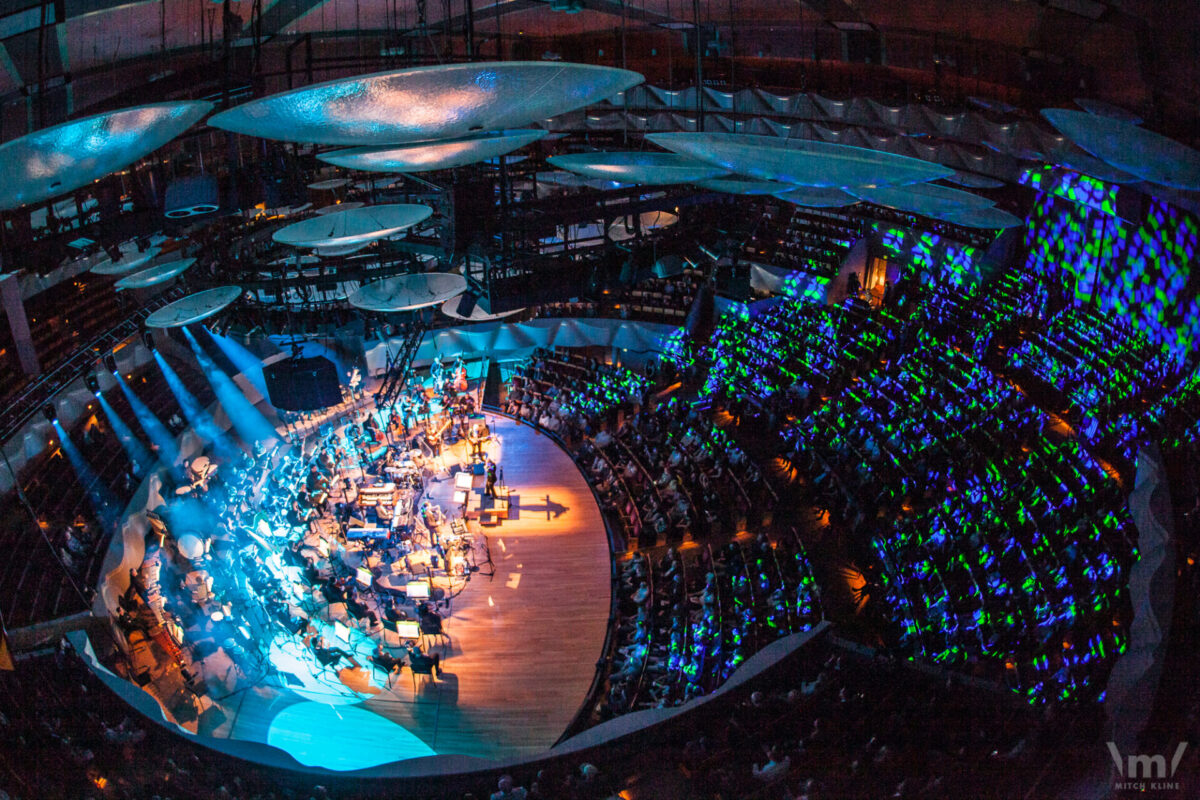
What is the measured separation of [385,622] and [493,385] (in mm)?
10551

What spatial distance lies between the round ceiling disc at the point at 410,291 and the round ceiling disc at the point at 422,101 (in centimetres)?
506

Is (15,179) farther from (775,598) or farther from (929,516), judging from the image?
(929,516)

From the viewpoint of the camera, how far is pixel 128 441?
14.9m

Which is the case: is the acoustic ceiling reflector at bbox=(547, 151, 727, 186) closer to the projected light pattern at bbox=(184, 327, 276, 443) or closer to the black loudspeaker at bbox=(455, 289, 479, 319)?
the black loudspeaker at bbox=(455, 289, 479, 319)

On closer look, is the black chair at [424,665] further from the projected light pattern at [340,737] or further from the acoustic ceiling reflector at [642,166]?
the acoustic ceiling reflector at [642,166]

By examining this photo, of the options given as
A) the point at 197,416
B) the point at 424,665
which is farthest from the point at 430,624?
the point at 197,416

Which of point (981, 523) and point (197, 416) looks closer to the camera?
point (981, 523)

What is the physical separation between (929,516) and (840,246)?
9560mm

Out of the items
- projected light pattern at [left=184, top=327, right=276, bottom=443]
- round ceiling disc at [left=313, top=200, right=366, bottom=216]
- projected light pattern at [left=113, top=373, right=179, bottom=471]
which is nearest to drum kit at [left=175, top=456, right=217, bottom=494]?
projected light pattern at [left=113, top=373, right=179, bottom=471]

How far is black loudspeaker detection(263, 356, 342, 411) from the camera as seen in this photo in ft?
41.0

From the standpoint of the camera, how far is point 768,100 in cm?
1226

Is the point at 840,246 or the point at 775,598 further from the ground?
the point at 840,246

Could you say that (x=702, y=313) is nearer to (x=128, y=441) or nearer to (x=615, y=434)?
(x=615, y=434)

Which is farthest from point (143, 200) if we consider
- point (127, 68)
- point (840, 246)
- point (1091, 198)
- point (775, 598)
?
point (840, 246)
